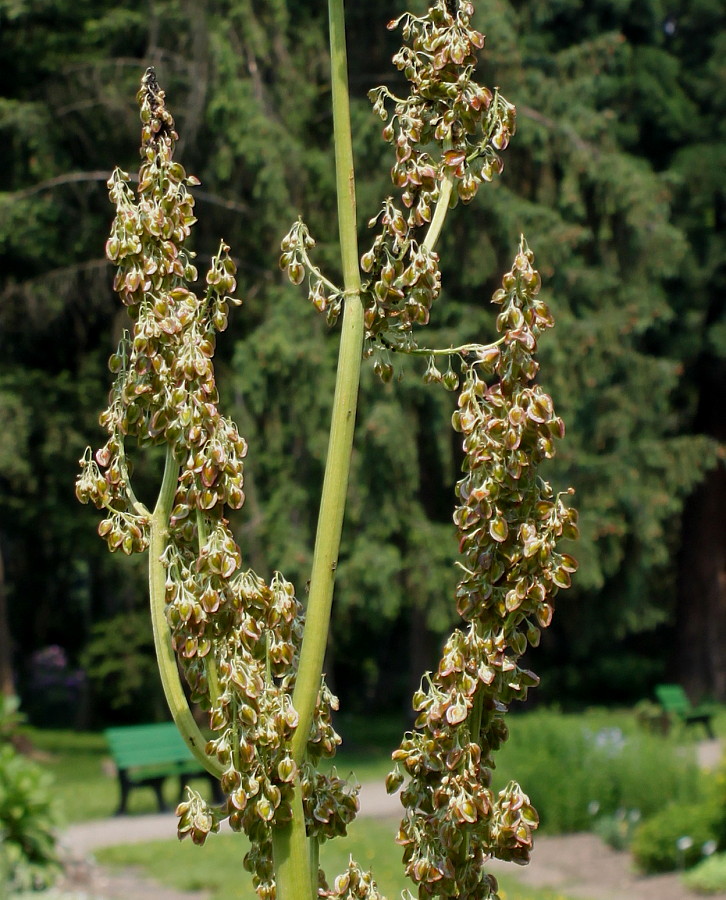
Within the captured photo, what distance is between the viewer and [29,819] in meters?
7.16

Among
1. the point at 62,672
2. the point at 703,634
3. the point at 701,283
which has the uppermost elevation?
the point at 701,283

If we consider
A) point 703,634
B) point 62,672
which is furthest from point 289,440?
point 62,672

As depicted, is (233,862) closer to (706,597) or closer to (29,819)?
(29,819)

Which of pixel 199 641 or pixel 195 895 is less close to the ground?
pixel 199 641

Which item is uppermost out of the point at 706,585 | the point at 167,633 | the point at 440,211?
the point at 440,211

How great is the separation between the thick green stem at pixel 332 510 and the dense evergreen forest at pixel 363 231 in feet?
39.0

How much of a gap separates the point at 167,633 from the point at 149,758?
11.7 metres

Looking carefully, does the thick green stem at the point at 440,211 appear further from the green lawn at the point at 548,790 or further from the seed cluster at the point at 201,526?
the green lawn at the point at 548,790

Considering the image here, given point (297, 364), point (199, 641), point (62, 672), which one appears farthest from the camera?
point (62, 672)

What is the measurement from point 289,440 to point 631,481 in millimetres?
4242

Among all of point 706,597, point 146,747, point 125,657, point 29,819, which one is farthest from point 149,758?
point 706,597

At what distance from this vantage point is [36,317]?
15.3 m

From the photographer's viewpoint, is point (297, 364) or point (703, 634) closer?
point (297, 364)

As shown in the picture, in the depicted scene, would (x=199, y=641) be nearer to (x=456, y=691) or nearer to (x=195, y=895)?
(x=456, y=691)
